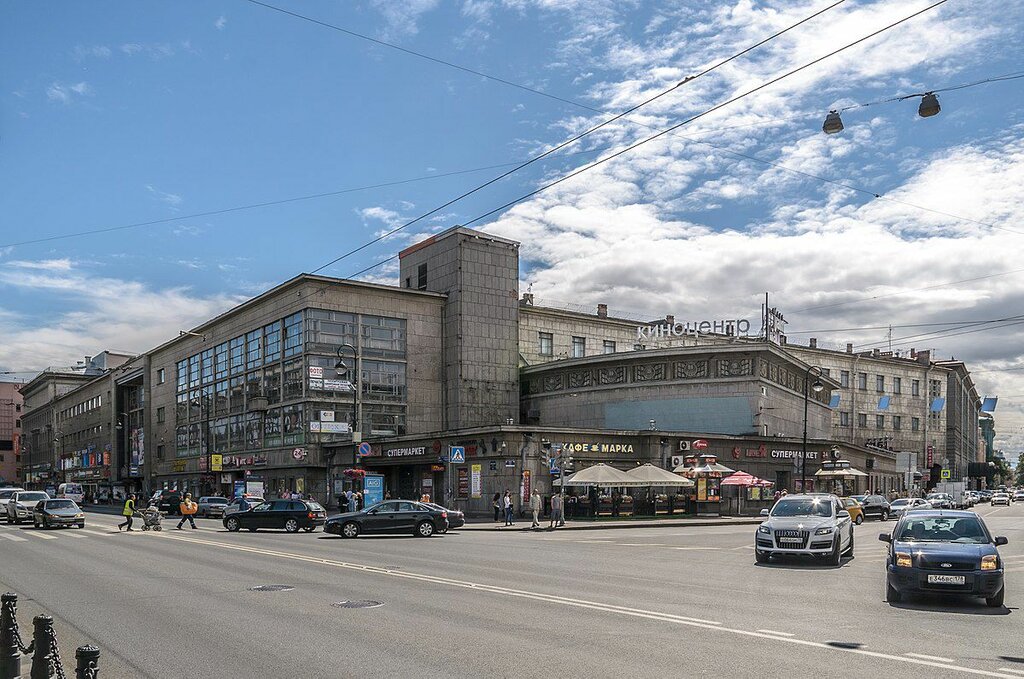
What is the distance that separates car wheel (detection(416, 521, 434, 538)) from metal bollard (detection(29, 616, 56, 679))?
26662 mm

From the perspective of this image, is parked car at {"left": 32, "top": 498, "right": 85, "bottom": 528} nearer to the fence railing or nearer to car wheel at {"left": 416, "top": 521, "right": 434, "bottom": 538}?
car wheel at {"left": 416, "top": 521, "right": 434, "bottom": 538}

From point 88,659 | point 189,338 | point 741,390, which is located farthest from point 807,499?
point 189,338

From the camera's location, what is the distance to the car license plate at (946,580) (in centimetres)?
1377

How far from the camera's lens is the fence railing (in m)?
6.16

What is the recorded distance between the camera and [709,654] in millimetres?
9805

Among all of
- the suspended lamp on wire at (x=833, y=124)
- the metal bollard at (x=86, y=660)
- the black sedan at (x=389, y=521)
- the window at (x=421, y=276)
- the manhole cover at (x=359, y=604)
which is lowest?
the black sedan at (x=389, y=521)

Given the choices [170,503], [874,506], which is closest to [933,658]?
[874,506]

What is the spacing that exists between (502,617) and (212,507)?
4812cm

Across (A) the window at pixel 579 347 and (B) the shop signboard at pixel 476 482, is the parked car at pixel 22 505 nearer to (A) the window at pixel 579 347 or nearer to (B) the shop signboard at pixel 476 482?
(B) the shop signboard at pixel 476 482

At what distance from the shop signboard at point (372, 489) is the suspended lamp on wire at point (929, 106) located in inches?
1405

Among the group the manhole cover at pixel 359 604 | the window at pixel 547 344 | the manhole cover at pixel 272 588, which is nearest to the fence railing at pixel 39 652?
the manhole cover at pixel 359 604

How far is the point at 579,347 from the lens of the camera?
77750 millimetres

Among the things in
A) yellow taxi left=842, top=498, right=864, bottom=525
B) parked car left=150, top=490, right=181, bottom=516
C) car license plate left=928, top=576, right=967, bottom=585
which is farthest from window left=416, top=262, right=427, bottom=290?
car license plate left=928, top=576, right=967, bottom=585

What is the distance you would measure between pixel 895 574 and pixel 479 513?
110 ft
